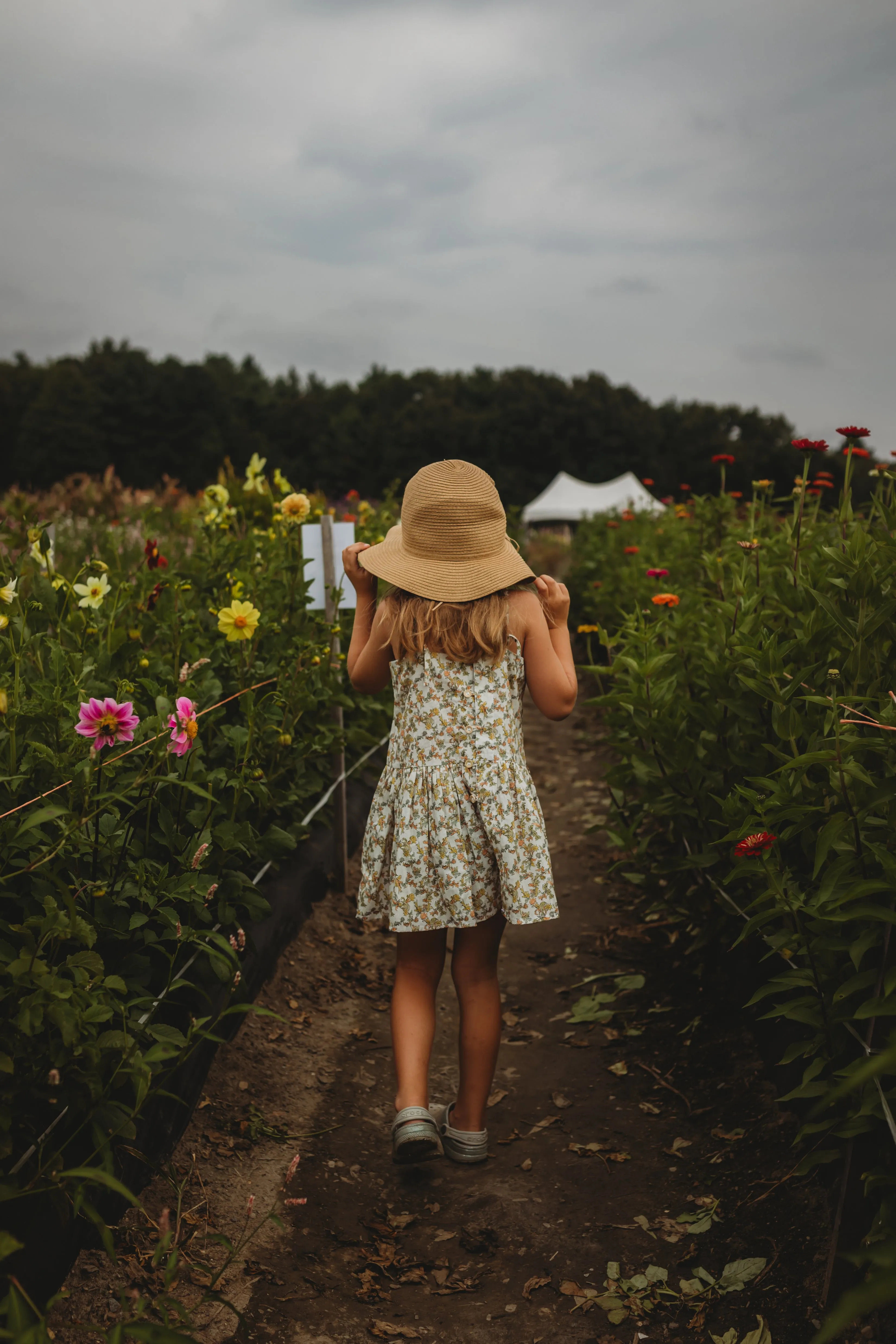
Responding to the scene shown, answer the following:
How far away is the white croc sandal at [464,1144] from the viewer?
242cm

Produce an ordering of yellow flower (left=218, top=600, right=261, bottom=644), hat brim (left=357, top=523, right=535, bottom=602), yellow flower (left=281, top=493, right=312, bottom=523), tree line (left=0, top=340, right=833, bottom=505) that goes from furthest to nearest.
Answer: tree line (left=0, top=340, right=833, bottom=505)
yellow flower (left=281, top=493, right=312, bottom=523)
yellow flower (left=218, top=600, right=261, bottom=644)
hat brim (left=357, top=523, right=535, bottom=602)

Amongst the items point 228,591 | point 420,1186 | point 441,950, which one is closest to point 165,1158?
point 420,1186

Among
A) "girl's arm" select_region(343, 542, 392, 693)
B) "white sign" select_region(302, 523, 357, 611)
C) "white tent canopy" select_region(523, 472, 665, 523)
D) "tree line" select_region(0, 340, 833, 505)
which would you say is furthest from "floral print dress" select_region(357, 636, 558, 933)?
"tree line" select_region(0, 340, 833, 505)

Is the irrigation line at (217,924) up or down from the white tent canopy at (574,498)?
down

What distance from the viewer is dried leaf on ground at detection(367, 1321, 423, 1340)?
1894 millimetres

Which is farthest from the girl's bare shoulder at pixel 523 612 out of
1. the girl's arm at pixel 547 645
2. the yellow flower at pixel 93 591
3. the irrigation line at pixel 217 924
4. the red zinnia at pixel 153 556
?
the yellow flower at pixel 93 591

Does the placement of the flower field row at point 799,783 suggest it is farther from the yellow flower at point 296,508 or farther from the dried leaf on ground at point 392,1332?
the yellow flower at point 296,508

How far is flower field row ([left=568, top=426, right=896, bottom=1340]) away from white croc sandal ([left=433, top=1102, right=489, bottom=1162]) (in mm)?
770

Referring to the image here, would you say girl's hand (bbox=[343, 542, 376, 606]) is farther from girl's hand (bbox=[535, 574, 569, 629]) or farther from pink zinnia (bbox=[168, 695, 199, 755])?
pink zinnia (bbox=[168, 695, 199, 755])

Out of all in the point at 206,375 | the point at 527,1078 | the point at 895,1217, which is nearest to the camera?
the point at 895,1217

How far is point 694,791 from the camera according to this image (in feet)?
8.78

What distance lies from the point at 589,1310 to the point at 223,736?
1.59 metres

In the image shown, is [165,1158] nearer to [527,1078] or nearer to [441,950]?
[441,950]

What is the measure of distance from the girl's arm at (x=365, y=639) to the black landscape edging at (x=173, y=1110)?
72cm
